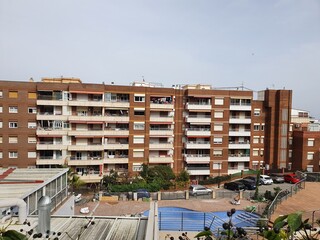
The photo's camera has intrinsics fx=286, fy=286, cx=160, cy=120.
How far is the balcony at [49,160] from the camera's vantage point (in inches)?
1254

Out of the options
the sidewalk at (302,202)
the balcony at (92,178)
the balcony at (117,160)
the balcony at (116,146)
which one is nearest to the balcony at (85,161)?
the balcony at (117,160)

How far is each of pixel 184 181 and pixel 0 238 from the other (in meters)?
31.0

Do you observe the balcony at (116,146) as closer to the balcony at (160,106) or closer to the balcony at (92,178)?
the balcony at (92,178)

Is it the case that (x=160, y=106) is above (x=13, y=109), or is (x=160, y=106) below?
above

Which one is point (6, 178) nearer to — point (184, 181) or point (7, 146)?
point (7, 146)

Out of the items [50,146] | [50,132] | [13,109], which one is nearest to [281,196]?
[50,146]

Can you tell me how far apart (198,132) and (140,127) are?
7.47 m

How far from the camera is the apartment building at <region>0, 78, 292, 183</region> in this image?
31.8 m

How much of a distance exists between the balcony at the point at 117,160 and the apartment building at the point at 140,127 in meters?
0.12

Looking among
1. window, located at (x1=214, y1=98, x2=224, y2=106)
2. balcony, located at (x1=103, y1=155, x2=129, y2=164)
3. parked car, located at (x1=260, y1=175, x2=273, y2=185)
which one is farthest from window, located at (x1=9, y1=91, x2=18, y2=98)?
parked car, located at (x1=260, y1=175, x2=273, y2=185)

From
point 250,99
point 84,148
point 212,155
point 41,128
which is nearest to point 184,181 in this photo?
point 212,155

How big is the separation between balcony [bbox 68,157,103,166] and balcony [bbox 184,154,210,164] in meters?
10.8

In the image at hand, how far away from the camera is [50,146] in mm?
31906

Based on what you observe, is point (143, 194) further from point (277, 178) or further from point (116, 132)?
point (277, 178)
